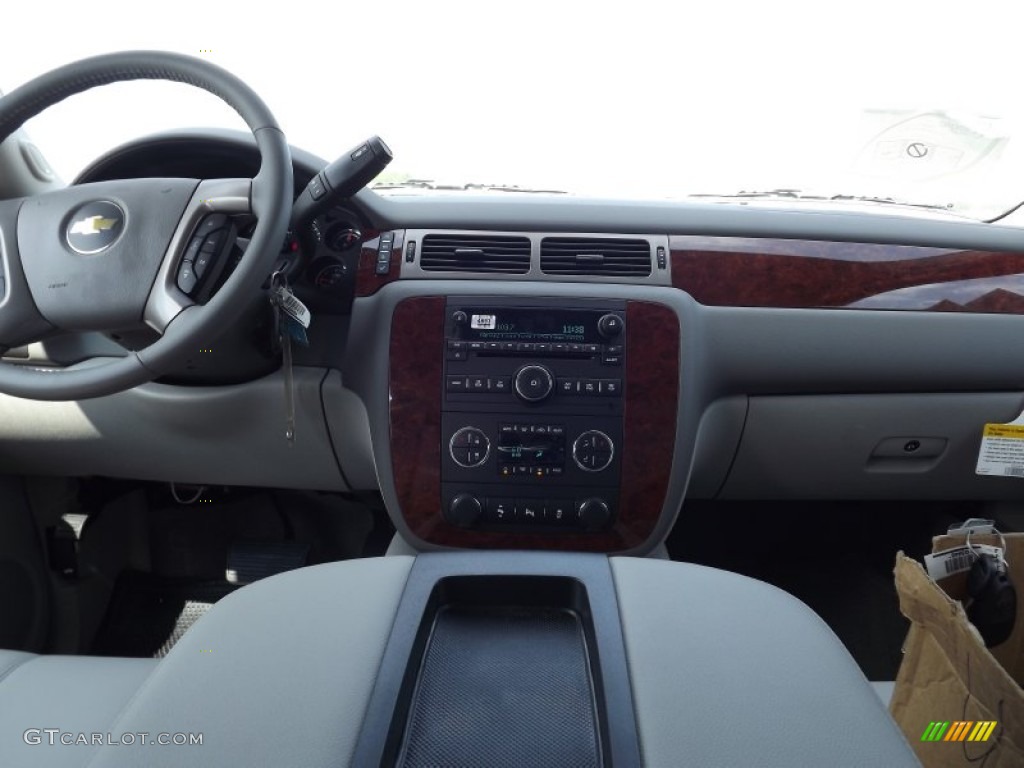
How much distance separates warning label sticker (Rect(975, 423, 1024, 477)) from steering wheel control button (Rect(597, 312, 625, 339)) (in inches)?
35.8

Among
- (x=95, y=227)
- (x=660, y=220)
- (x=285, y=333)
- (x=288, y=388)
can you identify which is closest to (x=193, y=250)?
(x=95, y=227)

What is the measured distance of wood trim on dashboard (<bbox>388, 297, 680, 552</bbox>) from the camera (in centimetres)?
166

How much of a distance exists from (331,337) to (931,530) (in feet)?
5.65

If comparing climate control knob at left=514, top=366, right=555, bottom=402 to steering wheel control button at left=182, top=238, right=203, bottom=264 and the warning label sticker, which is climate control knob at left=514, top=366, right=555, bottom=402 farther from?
the warning label sticker

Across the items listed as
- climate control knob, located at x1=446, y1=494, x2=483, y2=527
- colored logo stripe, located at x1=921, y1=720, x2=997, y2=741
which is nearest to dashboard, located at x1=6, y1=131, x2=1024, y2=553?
climate control knob, located at x1=446, y1=494, x2=483, y2=527

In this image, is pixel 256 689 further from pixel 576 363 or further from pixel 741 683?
pixel 576 363

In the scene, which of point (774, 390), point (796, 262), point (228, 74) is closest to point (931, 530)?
point (774, 390)

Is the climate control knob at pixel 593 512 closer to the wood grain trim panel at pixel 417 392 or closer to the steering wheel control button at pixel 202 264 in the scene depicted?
the wood grain trim panel at pixel 417 392

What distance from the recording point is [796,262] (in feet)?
5.72

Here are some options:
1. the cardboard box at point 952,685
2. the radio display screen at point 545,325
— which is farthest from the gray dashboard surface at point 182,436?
the cardboard box at point 952,685

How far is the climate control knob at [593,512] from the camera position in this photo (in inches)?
64.9

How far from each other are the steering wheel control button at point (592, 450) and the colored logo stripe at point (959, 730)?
72 centimetres

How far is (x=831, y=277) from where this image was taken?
1740 mm

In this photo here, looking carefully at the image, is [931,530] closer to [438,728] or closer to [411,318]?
[411,318]
